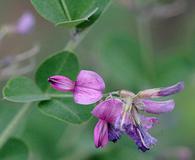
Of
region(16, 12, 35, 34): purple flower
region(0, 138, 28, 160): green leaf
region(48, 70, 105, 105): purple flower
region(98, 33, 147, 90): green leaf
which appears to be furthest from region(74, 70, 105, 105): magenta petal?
region(98, 33, 147, 90): green leaf

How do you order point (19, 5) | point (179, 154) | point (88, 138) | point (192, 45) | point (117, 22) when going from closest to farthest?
point (88, 138) < point (179, 154) < point (192, 45) < point (117, 22) < point (19, 5)

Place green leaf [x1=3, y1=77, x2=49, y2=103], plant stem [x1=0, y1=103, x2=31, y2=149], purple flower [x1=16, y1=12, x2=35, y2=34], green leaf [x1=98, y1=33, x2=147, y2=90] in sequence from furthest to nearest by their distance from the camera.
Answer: green leaf [x1=98, y1=33, x2=147, y2=90] < purple flower [x1=16, y1=12, x2=35, y2=34] < plant stem [x1=0, y1=103, x2=31, y2=149] < green leaf [x1=3, y1=77, x2=49, y2=103]

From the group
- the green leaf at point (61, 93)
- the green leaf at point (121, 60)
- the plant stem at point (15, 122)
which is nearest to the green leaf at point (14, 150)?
the plant stem at point (15, 122)

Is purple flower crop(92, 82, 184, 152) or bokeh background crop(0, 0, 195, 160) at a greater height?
purple flower crop(92, 82, 184, 152)

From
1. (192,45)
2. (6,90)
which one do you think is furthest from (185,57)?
(6,90)

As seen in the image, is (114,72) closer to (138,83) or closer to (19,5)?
(138,83)

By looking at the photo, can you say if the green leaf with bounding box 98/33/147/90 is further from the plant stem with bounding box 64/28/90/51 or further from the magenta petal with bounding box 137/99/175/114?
the magenta petal with bounding box 137/99/175/114
